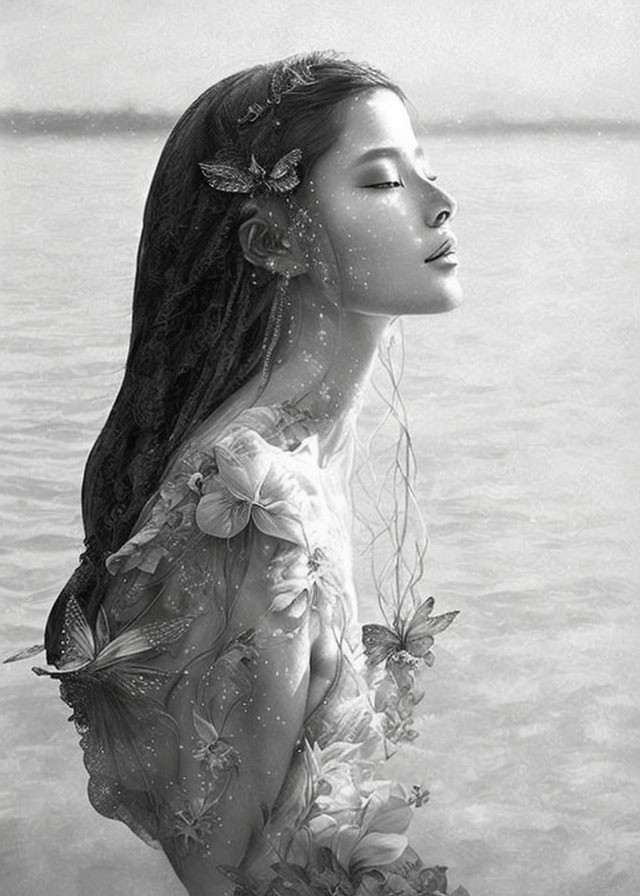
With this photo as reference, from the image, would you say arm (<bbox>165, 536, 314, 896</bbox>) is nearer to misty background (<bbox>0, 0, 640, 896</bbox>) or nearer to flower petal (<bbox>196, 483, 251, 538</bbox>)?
flower petal (<bbox>196, 483, 251, 538</bbox>)

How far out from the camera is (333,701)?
4.35 ft

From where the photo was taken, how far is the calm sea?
1.66 meters

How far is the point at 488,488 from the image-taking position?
1747 mm

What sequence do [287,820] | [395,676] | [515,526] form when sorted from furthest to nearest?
[515,526]
[395,676]
[287,820]

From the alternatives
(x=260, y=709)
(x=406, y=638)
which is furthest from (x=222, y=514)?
(x=406, y=638)

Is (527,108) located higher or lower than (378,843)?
higher

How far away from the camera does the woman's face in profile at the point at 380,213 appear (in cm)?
134

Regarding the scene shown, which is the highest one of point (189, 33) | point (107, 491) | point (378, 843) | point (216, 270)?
point (189, 33)

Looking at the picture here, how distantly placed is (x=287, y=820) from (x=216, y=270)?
19.0 inches

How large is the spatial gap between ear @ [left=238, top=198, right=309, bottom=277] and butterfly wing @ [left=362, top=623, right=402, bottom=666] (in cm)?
35

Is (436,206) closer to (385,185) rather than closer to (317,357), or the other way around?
(385,185)

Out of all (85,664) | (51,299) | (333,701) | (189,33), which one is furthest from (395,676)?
(189,33)

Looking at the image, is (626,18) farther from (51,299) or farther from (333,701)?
(333,701)

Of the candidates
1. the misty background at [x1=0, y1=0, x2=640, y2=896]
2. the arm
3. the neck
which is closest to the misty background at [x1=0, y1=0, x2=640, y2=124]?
the misty background at [x1=0, y1=0, x2=640, y2=896]
